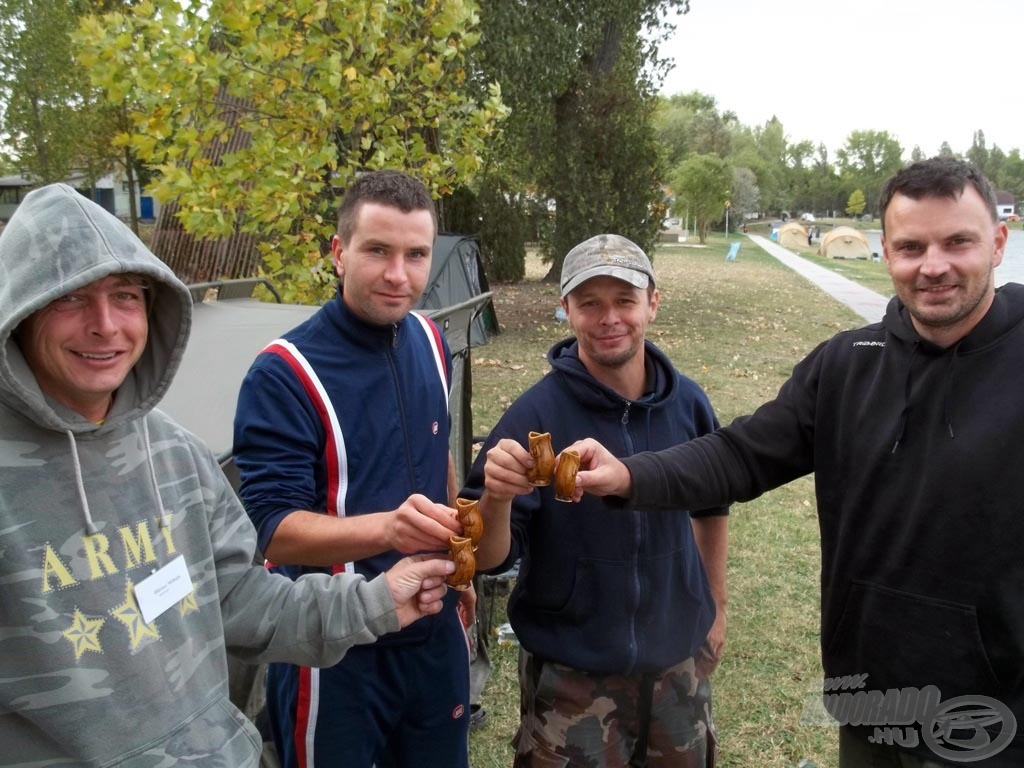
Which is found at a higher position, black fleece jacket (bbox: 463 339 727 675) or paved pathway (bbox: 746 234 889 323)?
black fleece jacket (bbox: 463 339 727 675)

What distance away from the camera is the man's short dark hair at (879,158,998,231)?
7.12 feet

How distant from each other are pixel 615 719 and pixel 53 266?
2012 millimetres

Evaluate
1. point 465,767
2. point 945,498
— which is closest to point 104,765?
point 465,767

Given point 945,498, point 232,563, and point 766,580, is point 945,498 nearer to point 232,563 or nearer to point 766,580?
point 232,563

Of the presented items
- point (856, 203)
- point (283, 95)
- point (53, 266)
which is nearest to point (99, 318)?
point (53, 266)

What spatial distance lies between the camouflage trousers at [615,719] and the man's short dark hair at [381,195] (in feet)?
4.86

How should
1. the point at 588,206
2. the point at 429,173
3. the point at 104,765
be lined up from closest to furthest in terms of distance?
the point at 104,765 < the point at 429,173 < the point at 588,206

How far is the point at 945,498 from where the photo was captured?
2.07 m

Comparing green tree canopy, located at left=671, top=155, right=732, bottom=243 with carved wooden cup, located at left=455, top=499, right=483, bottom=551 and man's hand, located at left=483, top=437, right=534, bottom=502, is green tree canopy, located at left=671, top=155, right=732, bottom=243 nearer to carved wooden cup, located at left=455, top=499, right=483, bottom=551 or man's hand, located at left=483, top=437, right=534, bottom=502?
man's hand, located at left=483, top=437, right=534, bottom=502

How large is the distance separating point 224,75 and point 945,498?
13.7 feet

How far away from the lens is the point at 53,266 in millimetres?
1509

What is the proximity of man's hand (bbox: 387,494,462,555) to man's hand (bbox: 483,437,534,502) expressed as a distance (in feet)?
0.49

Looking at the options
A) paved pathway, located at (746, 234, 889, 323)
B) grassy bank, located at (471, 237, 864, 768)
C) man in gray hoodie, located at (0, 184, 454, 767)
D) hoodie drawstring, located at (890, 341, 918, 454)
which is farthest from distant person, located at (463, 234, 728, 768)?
paved pathway, located at (746, 234, 889, 323)

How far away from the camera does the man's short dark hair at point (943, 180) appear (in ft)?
7.12
